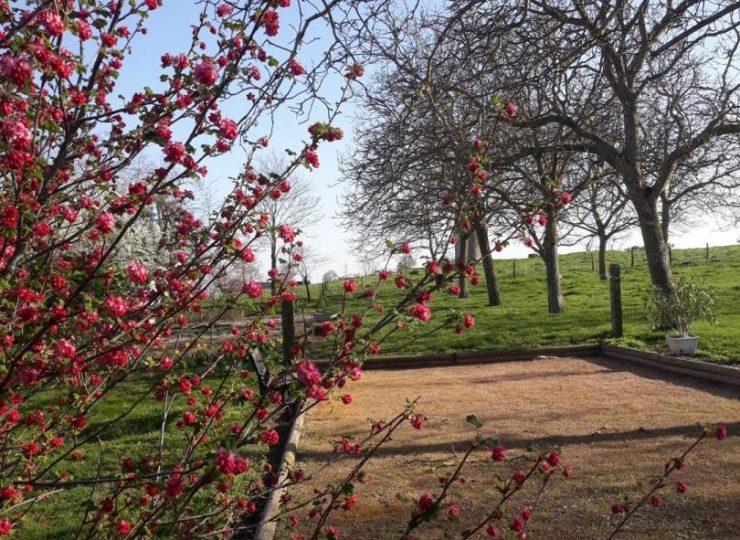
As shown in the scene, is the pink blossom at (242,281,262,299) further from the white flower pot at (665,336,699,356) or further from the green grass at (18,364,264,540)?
the white flower pot at (665,336,699,356)

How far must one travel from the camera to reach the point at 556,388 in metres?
8.24

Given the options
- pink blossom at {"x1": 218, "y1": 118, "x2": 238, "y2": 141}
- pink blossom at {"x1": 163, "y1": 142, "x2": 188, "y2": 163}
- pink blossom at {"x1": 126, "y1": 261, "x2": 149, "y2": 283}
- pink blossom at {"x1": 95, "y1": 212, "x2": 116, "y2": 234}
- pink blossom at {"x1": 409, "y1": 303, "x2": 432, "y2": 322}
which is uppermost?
pink blossom at {"x1": 218, "y1": 118, "x2": 238, "y2": 141}

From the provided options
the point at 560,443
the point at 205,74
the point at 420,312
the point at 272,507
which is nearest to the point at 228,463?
the point at 420,312

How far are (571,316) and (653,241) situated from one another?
3.26 metres

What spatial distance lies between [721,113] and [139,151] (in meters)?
10.1

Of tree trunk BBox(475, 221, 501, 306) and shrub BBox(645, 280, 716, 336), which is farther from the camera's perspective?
tree trunk BBox(475, 221, 501, 306)

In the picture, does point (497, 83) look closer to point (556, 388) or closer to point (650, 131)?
point (556, 388)

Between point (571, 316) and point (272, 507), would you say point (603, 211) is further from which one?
point (272, 507)

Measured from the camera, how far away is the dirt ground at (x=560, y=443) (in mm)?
3930

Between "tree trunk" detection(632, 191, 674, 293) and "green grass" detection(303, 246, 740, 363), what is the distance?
3.20 ft

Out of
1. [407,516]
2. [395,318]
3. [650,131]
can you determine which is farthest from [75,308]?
[650,131]

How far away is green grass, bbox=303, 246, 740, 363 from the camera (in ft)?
37.0

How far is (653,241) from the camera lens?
12.8 m

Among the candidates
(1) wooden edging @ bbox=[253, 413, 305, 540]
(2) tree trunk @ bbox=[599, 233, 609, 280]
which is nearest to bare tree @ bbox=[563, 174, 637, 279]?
(2) tree trunk @ bbox=[599, 233, 609, 280]
